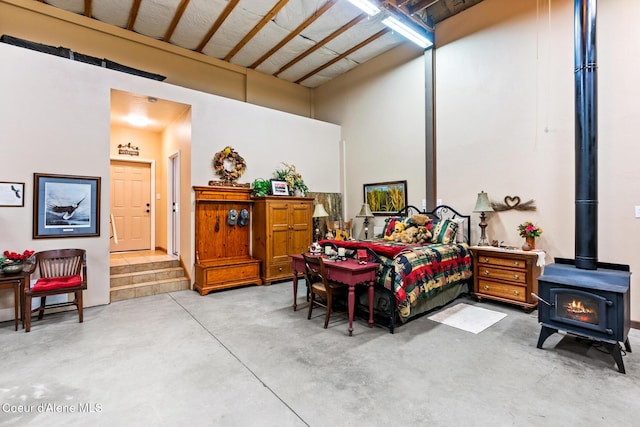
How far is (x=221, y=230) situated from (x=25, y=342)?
2816 millimetres

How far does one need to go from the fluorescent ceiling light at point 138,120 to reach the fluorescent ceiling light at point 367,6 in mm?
4210

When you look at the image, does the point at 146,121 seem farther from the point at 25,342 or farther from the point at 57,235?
the point at 25,342

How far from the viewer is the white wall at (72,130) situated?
3.71 m

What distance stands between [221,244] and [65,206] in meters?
2.21

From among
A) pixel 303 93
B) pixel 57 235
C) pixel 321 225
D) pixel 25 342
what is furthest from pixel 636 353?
pixel 303 93

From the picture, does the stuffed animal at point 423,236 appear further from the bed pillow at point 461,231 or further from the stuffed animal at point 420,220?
the bed pillow at point 461,231

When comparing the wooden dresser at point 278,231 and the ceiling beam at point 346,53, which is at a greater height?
the ceiling beam at point 346,53

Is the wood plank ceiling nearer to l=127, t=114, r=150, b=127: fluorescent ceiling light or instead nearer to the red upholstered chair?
l=127, t=114, r=150, b=127: fluorescent ceiling light

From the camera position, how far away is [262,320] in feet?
12.0

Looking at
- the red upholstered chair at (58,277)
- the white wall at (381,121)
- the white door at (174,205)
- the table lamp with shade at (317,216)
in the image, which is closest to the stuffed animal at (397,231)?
the white wall at (381,121)

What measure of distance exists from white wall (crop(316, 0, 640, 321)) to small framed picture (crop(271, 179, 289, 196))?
215 cm

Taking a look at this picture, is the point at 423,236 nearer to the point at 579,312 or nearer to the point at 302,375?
the point at 579,312

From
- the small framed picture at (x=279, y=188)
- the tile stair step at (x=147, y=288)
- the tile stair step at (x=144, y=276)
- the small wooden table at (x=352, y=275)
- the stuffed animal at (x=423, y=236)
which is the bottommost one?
the tile stair step at (x=147, y=288)

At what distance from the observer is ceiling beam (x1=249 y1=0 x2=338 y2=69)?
473 centimetres
